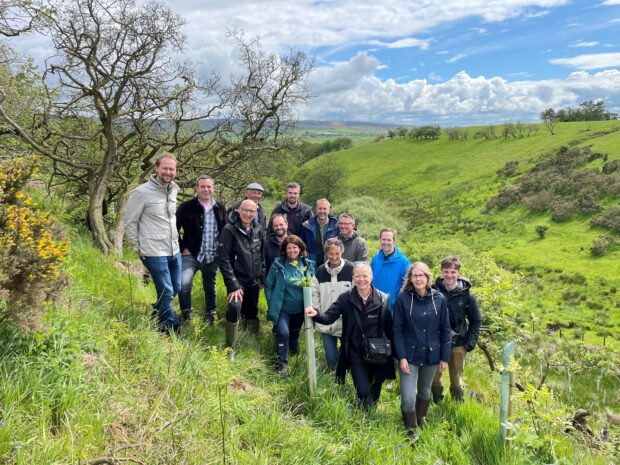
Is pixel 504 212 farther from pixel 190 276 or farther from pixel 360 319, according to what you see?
pixel 190 276

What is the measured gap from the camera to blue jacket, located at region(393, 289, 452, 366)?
15.1 ft

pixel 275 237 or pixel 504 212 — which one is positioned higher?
pixel 275 237

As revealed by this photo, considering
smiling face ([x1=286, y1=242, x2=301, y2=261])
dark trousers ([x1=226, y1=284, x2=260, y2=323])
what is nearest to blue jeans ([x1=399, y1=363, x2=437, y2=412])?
smiling face ([x1=286, y1=242, x2=301, y2=261])

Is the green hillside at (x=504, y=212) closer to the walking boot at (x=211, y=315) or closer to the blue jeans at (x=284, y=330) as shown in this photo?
the blue jeans at (x=284, y=330)

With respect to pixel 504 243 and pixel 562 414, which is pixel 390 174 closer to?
pixel 504 243

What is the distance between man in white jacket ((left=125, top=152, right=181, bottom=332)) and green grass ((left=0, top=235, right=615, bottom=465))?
15.3 inches

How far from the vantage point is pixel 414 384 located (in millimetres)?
4680

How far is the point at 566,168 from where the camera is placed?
6425 cm

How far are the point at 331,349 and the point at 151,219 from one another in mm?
2960

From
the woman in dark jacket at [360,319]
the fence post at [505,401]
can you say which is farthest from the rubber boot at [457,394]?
the woman in dark jacket at [360,319]

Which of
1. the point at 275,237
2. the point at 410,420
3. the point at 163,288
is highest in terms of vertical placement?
the point at 275,237

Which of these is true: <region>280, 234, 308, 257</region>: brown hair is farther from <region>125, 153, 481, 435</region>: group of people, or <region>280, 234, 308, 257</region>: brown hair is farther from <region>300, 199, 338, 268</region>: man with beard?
<region>300, 199, 338, 268</region>: man with beard

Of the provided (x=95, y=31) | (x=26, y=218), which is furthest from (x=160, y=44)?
(x=26, y=218)

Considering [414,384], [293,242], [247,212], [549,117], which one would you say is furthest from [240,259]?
[549,117]
